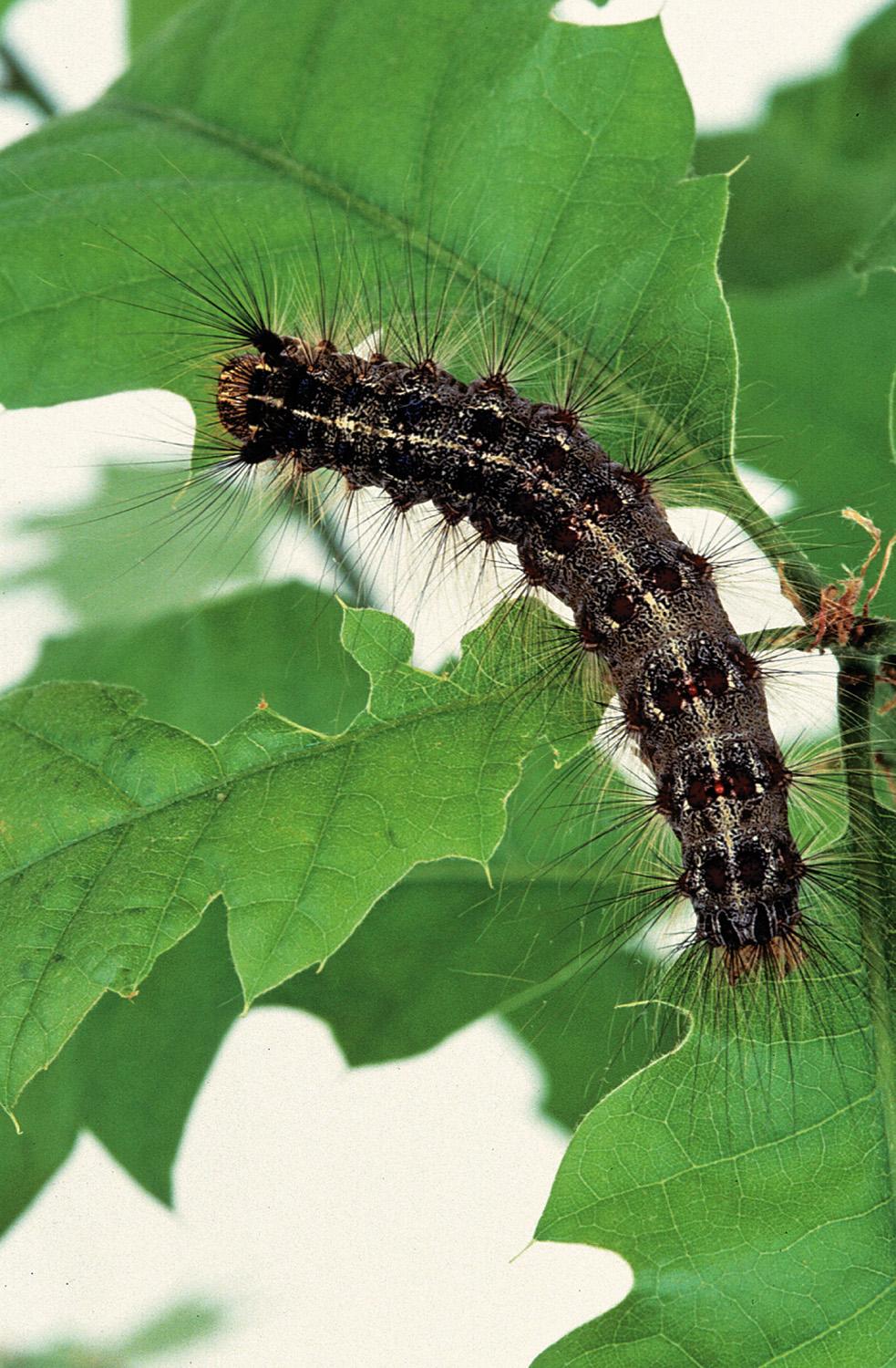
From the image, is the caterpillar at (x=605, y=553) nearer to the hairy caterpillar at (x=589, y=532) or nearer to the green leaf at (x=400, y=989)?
the hairy caterpillar at (x=589, y=532)

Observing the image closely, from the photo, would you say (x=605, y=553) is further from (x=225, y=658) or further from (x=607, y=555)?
(x=225, y=658)

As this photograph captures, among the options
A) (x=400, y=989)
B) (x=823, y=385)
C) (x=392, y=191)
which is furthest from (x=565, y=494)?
(x=400, y=989)

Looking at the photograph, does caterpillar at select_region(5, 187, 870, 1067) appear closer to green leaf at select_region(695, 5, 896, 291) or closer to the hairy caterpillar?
the hairy caterpillar

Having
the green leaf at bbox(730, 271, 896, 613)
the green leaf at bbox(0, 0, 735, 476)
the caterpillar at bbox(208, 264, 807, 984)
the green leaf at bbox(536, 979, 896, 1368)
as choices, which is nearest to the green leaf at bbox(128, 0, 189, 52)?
the green leaf at bbox(0, 0, 735, 476)

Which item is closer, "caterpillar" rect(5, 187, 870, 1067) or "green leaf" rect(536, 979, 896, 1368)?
"green leaf" rect(536, 979, 896, 1368)

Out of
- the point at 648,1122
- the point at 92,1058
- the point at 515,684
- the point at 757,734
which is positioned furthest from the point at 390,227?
the point at 92,1058

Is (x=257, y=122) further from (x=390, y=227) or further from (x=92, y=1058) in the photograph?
(x=92, y=1058)
